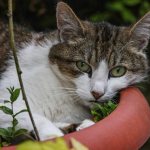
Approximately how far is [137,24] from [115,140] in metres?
0.81

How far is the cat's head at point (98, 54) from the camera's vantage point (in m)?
2.50

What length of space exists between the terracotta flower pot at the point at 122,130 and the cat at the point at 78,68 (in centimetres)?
23

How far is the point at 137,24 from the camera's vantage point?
2.55 meters

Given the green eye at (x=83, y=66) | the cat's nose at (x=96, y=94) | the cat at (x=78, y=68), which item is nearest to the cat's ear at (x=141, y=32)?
the cat at (x=78, y=68)

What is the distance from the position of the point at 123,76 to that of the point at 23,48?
0.59 meters

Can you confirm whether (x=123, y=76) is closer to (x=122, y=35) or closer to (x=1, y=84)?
(x=122, y=35)

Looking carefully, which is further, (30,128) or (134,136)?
(30,128)

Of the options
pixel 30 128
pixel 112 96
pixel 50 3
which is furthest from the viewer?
pixel 50 3

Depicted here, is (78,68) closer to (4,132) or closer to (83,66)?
(83,66)

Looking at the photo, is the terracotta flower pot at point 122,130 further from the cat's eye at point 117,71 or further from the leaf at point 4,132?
the leaf at point 4,132

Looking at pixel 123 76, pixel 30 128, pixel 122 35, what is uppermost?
pixel 122 35

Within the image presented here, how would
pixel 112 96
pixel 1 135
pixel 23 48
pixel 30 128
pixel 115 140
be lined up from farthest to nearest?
pixel 23 48 → pixel 112 96 → pixel 30 128 → pixel 1 135 → pixel 115 140

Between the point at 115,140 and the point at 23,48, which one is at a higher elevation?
the point at 23,48

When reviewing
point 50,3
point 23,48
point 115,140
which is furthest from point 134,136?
point 50,3
